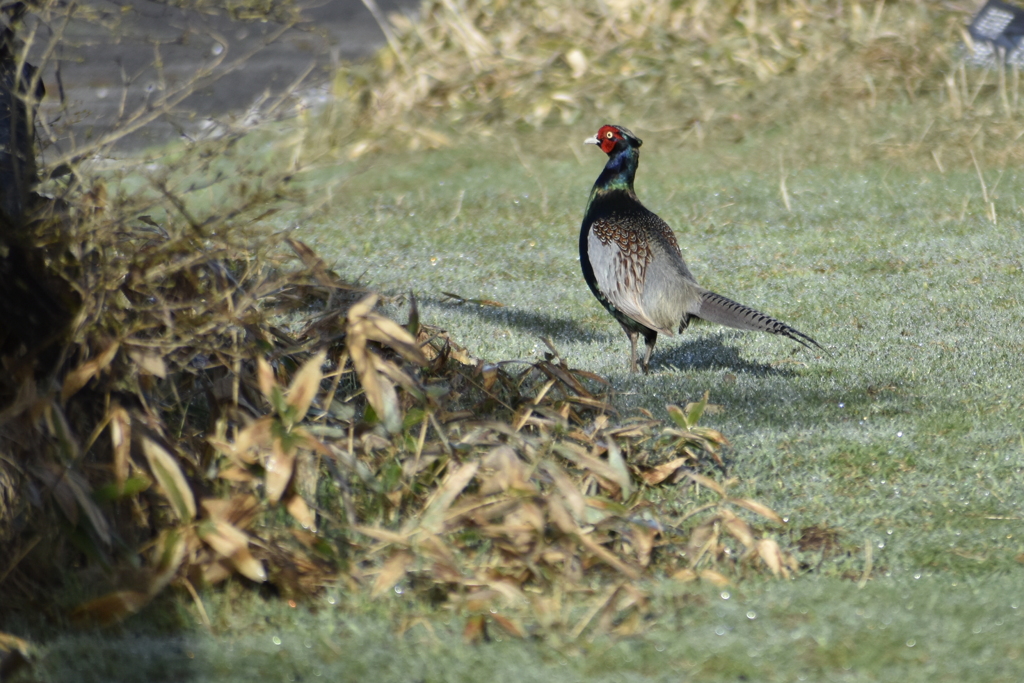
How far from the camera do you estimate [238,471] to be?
12.7ft

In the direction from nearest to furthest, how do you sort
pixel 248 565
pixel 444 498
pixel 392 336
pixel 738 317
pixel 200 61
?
1. pixel 248 565
2. pixel 444 498
3. pixel 392 336
4. pixel 738 317
5. pixel 200 61

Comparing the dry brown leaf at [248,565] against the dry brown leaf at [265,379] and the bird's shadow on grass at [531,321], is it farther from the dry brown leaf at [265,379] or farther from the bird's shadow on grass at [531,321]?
the bird's shadow on grass at [531,321]

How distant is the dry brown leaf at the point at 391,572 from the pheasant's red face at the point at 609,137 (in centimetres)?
396

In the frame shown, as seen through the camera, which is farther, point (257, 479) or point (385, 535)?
point (257, 479)

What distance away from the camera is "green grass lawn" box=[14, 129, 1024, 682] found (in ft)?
11.1

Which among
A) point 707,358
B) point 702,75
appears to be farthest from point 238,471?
point 702,75

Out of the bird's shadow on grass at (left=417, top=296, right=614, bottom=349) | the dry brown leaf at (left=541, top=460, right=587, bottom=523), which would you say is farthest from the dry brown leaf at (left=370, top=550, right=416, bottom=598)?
the bird's shadow on grass at (left=417, top=296, right=614, bottom=349)

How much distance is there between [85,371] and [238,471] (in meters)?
0.57

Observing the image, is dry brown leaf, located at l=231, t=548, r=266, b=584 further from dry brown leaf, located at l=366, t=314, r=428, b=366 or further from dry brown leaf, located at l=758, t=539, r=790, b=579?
dry brown leaf, located at l=758, t=539, r=790, b=579

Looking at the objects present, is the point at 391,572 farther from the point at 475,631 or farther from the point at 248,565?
the point at 248,565

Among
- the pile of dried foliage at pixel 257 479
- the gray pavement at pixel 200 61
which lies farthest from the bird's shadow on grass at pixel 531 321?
the gray pavement at pixel 200 61

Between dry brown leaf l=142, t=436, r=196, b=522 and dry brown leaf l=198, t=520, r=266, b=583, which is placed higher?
dry brown leaf l=142, t=436, r=196, b=522

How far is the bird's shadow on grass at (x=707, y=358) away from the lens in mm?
6496

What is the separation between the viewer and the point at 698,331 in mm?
7656
